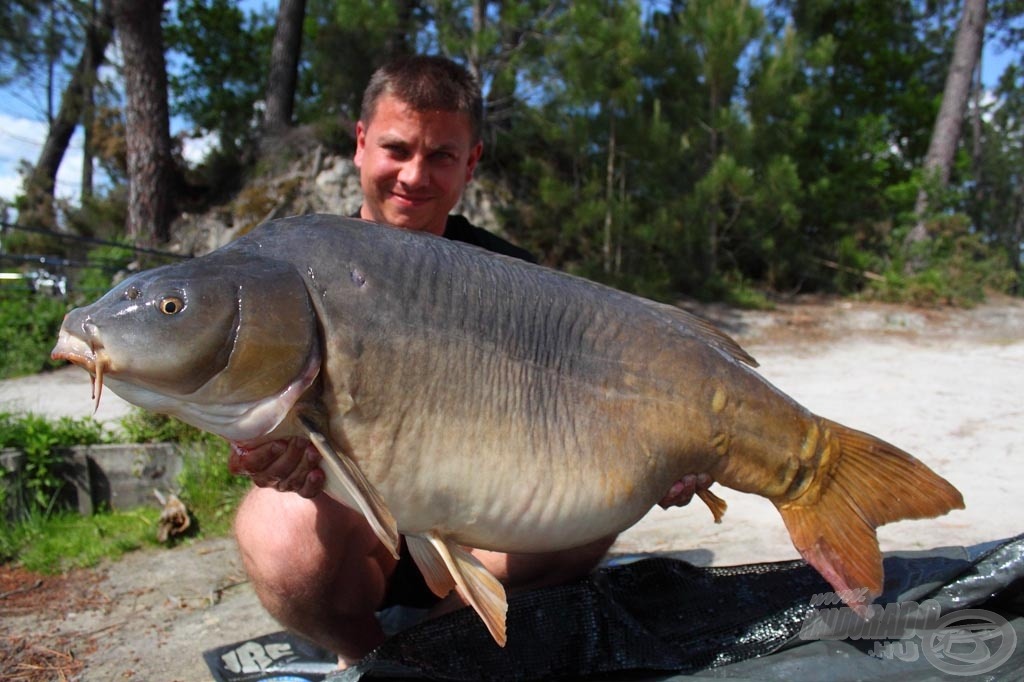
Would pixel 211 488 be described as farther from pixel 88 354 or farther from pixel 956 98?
pixel 956 98

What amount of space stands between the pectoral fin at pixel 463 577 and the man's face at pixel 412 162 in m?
1.03

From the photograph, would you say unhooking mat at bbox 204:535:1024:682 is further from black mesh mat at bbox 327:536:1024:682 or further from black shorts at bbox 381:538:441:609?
black shorts at bbox 381:538:441:609

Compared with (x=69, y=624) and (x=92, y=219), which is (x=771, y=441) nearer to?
(x=69, y=624)

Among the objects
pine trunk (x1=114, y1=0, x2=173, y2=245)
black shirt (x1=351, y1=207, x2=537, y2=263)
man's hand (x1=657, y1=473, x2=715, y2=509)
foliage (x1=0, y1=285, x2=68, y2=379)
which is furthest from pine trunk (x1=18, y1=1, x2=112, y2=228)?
man's hand (x1=657, y1=473, x2=715, y2=509)

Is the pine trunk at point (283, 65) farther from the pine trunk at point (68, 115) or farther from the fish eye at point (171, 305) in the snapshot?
the fish eye at point (171, 305)

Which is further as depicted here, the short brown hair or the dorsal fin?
the short brown hair

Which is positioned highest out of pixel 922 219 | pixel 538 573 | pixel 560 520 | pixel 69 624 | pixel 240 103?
pixel 240 103

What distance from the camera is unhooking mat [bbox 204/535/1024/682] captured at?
1.53m

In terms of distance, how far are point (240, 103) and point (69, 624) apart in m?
10.8

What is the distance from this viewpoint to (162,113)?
802 centimetres

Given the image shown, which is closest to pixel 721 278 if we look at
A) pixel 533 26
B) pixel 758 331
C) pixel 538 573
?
pixel 758 331

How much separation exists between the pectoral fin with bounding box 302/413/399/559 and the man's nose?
103 centimetres

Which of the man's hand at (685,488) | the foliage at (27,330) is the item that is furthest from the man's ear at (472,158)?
the foliage at (27,330)

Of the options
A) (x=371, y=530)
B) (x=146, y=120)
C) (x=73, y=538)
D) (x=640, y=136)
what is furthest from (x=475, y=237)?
(x=146, y=120)
